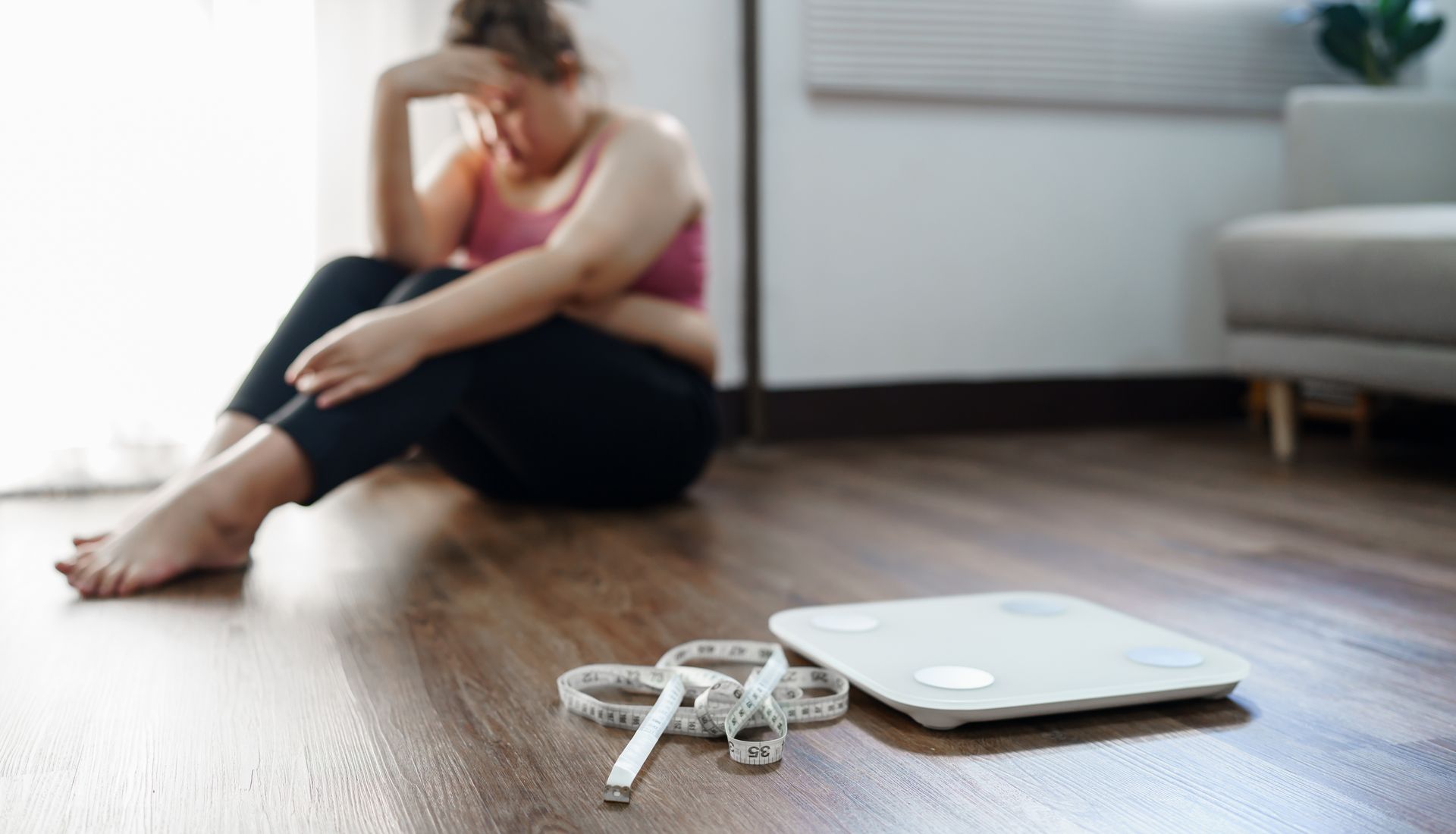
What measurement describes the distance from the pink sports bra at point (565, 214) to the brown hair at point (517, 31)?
0.14 meters

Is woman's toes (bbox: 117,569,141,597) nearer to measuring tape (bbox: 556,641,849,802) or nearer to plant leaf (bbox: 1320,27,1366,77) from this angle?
measuring tape (bbox: 556,641,849,802)

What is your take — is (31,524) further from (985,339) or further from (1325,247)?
(1325,247)

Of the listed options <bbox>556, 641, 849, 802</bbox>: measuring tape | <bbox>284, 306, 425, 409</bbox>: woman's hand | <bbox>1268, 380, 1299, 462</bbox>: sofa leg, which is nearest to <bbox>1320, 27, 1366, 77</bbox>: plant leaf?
<bbox>1268, 380, 1299, 462</bbox>: sofa leg

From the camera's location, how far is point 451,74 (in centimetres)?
168

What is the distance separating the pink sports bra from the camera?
183cm

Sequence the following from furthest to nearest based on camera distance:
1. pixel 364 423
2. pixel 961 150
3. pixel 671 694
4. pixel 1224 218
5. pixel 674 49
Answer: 1. pixel 1224 218
2. pixel 961 150
3. pixel 674 49
4. pixel 364 423
5. pixel 671 694

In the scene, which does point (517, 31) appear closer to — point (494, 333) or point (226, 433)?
point (494, 333)

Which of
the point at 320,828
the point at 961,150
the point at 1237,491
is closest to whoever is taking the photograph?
the point at 320,828

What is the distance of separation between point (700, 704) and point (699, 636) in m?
0.27

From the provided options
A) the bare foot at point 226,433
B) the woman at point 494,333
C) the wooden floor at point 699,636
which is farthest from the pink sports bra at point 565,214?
the bare foot at point 226,433

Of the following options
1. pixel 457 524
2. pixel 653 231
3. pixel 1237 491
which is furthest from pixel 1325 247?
pixel 457 524

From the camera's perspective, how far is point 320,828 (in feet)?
2.47

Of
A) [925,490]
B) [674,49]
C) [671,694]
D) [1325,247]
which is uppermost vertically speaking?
[674,49]

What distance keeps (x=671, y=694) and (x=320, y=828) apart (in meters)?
0.29
